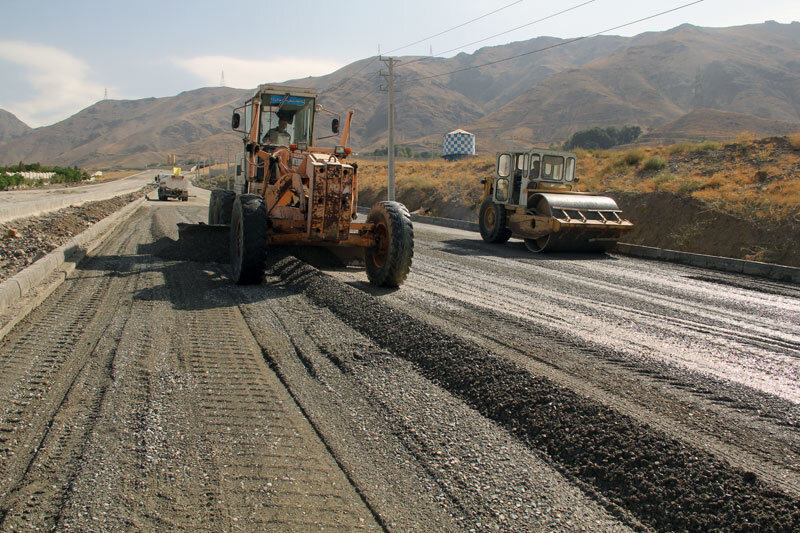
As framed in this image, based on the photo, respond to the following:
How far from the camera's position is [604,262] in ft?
40.8

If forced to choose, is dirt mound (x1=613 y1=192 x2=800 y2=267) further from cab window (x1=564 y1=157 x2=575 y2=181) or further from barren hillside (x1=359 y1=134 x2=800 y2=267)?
cab window (x1=564 y1=157 x2=575 y2=181)

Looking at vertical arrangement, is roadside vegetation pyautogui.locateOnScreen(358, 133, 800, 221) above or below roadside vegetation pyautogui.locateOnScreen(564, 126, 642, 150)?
below

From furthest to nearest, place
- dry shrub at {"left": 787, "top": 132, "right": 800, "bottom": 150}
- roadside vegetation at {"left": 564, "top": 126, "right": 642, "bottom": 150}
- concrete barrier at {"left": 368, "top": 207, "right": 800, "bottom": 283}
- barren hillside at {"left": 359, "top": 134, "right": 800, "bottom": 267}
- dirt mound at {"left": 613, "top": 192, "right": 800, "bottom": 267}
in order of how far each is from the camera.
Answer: roadside vegetation at {"left": 564, "top": 126, "right": 642, "bottom": 150}
dry shrub at {"left": 787, "top": 132, "right": 800, "bottom": 150}
barren hillside at {"left": 359, "top": 134, "right": 800, "bottom": 267}
dirt mound at {"left": 613, "top": 192, "right": 800, "bottom": 267}
concrete barrier at {"left": 368, "top": 207, "right": 800, "bottom": 283}

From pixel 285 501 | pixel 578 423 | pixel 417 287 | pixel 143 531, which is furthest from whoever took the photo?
pixel 417 287

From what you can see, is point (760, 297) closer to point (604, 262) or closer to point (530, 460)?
point (604, 262)

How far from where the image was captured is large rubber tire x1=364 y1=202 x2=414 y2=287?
26.1 ft

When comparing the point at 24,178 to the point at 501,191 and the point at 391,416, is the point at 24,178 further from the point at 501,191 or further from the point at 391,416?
the point at 391,416

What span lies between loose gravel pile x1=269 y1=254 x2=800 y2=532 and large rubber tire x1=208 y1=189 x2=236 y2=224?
286 inches

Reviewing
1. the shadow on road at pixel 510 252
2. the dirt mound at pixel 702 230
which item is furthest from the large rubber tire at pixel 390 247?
the dirt mound at pixel 702 230

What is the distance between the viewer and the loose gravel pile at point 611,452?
283 cm

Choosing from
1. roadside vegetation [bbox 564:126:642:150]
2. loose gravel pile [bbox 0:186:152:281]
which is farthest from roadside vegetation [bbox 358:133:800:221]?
roadside vegetation [bbox 564:126:642:150]

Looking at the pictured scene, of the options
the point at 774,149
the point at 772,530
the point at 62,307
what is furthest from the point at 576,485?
the point at 774,149

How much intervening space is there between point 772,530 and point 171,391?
12.4 ft

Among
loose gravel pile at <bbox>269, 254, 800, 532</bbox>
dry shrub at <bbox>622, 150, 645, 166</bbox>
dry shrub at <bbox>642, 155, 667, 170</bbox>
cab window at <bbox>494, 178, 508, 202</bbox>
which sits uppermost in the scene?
dry shrub at <bbox>622, 150, 645, 166</bbox>
